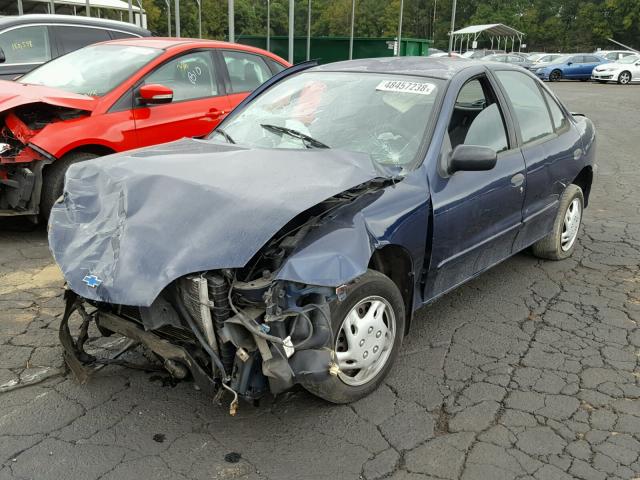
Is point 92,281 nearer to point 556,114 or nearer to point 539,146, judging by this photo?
point 539,146

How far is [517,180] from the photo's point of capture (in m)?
4.06

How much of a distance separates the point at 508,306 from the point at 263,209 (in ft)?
7.90

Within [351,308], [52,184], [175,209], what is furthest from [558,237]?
[52,184]

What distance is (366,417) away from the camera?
298 cm

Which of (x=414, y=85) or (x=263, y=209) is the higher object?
(x=414, y=85)

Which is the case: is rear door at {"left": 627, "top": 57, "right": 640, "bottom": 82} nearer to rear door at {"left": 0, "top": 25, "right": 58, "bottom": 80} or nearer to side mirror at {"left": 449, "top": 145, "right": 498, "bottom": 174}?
rear door at {"left": 0, "top": 25, "right": 58, "bottom": 80}

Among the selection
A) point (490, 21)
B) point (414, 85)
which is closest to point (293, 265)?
point (414, 85)

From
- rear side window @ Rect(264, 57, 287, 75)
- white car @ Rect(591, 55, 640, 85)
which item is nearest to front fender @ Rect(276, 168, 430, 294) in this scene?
rear side window @ Rect(264, 57, 287, 75)

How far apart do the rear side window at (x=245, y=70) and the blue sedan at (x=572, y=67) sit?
92.9 feet

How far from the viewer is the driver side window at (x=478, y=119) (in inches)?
147

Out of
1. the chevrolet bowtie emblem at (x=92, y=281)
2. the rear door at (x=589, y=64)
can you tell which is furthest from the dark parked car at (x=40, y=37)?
the rear door at (x=589, y=64)

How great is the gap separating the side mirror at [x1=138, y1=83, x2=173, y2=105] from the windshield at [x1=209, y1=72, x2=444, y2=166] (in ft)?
5.07

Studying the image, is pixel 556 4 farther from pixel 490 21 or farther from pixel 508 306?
pixel 508 306

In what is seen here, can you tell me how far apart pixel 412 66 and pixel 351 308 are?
6.53ft
